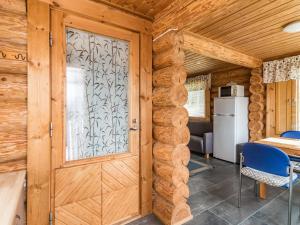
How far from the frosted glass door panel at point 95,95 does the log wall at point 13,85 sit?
14.2 inches

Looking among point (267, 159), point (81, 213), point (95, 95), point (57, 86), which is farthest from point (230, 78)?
point (81, 213)

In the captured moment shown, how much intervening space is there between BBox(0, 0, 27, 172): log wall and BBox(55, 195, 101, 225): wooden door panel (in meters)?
0.61

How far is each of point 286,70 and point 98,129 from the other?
4146 millimetres

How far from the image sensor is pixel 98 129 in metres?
1.89

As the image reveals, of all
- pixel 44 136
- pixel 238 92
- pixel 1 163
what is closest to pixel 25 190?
pixel 1 163

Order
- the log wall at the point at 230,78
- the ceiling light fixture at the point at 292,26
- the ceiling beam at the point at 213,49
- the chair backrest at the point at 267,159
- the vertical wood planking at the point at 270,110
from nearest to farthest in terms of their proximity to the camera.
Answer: the chair backrest at the point at 267,159 < the ceiling light fixture at the point at 292,26 < the ceiling beam at the point at 213,49 < the vertical wood planking at the point at 270,110 < the log wall at the point at 230,78

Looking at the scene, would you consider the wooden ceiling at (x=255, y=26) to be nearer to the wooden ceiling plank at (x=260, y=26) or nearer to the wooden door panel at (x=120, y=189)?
the wooden ceiling plank at (x=260, y=26)

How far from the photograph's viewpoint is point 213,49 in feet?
10.2

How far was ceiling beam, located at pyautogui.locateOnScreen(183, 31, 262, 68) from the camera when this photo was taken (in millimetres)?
2809

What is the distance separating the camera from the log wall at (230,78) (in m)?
4.63

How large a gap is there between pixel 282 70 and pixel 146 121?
3.51 meters

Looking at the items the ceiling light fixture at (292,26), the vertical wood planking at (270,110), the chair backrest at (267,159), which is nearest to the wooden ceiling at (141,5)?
the ceiling light fixture at (292,26)

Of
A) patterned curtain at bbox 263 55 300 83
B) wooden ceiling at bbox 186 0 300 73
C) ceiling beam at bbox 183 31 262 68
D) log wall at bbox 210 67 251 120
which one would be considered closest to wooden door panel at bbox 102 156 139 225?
wooden ceiling at bbox 186 0 300 73

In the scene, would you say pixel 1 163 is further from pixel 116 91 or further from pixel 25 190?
pixel 116 91
